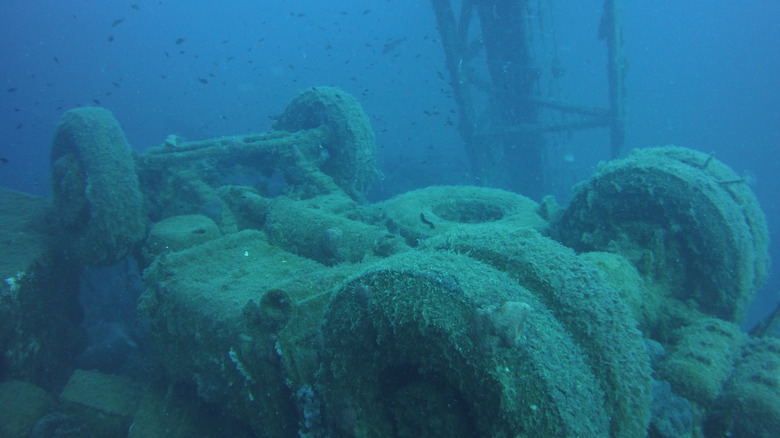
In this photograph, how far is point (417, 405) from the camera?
1.91 m

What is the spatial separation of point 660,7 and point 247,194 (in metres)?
197

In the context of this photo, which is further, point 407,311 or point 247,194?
point 247,194

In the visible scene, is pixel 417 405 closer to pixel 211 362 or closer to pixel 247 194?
pixel 211 362

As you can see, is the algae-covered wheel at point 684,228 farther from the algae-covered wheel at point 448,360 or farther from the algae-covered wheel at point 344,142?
the algae-covered wheel at point 344,142

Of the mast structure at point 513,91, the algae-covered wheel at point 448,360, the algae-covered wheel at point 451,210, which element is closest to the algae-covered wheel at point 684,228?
the algae-covered wheel at point 451,210

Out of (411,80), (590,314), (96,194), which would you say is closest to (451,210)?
(590,314)

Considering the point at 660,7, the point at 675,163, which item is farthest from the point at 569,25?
the point at 675,163

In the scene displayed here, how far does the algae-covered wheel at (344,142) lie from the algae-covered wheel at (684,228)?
4.01 meters

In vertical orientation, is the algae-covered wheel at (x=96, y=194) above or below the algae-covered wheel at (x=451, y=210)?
below

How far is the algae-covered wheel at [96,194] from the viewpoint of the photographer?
4699mm

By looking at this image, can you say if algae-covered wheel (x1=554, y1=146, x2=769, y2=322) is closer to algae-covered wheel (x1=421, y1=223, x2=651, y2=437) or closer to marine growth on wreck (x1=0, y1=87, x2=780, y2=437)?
marine growth on wreck (x1=0, y1=87, x2=780, y2=437)

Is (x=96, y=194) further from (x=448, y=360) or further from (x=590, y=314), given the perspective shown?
(x=590, y=314)

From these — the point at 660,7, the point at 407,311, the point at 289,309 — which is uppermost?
the point at 660,7

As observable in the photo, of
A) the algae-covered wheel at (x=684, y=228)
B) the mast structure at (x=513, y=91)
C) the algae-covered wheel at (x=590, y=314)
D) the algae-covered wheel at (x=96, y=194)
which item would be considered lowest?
the algae-covered wheel at (x=96, y=194)
